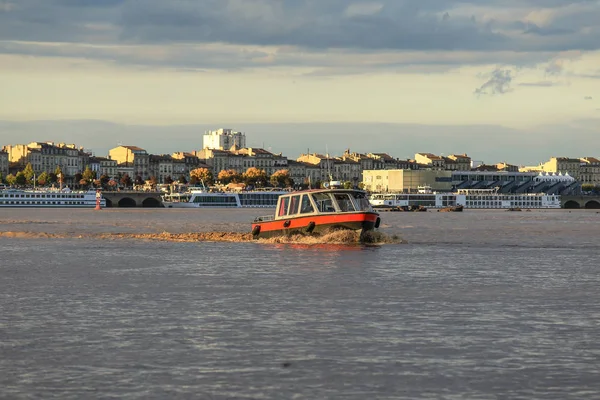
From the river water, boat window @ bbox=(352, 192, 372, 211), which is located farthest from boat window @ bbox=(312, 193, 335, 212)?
the river water

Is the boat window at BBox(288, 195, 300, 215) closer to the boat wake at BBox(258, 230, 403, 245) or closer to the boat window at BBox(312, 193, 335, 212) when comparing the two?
the boat window at BBox(312, 193, 335, 212)

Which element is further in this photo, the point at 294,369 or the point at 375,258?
the point at 375,258

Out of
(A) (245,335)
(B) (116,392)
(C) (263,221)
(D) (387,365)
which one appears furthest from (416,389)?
(C) (263,221)

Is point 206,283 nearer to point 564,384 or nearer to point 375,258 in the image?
point 375,258

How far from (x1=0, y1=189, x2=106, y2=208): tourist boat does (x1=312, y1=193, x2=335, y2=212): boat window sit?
469 feet

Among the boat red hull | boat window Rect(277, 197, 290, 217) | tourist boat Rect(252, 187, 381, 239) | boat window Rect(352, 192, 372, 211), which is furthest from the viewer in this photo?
boat window Rect(277, 197, 290, 217)

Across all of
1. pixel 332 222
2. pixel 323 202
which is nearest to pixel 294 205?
pixel 323 202

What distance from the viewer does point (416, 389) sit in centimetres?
1733

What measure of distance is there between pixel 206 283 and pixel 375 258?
13050mm

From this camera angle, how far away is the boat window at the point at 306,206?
53.7 meters

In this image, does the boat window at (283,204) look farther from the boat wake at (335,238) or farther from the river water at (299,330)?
the river water at (299,330)

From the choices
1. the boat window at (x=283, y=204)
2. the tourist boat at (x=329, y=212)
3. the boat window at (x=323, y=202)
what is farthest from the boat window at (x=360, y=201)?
the boat window at (x=283, y=204)

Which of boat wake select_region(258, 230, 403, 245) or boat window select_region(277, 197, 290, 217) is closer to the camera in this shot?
boat wake select_region(258, 230, 403, 245)

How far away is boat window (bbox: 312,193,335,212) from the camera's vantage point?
2096 inches
